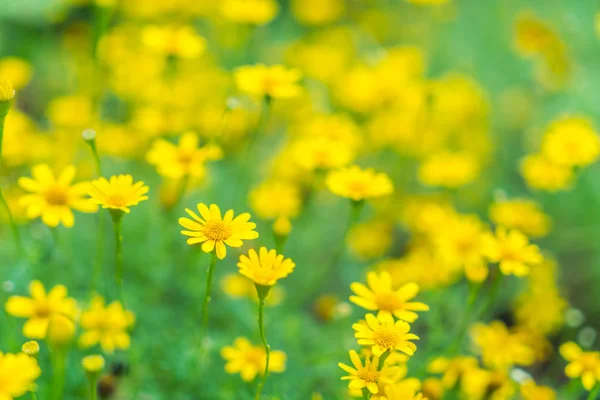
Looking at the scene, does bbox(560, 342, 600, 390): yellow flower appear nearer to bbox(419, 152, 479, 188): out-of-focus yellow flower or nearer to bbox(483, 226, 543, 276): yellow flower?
bbox(483, 226, 543, 276): yellow flower

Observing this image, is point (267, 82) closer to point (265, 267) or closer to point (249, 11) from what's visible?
point (249, 11)

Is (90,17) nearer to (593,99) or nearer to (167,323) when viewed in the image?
(167,323)

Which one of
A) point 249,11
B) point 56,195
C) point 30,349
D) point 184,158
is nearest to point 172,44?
point 249,11

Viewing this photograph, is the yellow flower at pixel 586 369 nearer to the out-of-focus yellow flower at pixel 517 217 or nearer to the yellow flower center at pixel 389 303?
the yellow flower center at pixel 389 303

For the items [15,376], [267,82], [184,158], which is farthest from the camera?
[267,82]

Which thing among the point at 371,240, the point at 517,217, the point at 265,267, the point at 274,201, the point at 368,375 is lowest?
the point at 371,240

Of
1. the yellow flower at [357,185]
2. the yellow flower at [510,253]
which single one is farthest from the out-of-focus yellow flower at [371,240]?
the yellow flower at [510,253]

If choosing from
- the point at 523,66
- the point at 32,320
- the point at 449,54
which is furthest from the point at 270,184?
the point at 523,66
